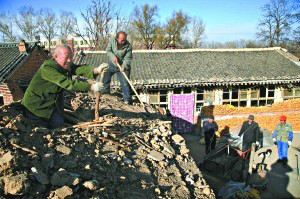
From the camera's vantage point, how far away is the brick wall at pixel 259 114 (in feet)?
45.6

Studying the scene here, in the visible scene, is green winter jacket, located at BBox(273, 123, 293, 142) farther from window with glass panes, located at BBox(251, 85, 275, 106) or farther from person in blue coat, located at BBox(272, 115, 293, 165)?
window with glass panes, located at BBox(251, 85, 275, 106)

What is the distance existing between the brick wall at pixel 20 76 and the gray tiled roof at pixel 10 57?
220 millimetres

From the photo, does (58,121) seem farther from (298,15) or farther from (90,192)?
(298,15)

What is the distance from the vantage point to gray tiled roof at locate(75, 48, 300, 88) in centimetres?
1457

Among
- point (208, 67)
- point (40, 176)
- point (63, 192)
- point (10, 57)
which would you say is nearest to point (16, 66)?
point (10, 57)

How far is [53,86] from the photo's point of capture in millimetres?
4176

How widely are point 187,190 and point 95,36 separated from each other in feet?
105

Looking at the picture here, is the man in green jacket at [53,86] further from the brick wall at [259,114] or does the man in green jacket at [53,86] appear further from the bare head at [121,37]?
the brick wall at [259,114]

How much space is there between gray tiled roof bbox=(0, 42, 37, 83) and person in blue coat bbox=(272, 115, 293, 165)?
12255mm

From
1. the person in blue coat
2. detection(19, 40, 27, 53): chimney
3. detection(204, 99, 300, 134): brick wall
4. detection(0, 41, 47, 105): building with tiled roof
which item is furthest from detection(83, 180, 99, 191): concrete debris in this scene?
detection(19, 40, 27, 53): chimney

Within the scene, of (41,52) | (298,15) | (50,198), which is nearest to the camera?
(50,198)

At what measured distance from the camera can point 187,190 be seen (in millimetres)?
3590

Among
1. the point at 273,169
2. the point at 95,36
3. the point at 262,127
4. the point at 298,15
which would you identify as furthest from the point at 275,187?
the point at 298,15

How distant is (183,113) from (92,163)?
11431 millimetres
